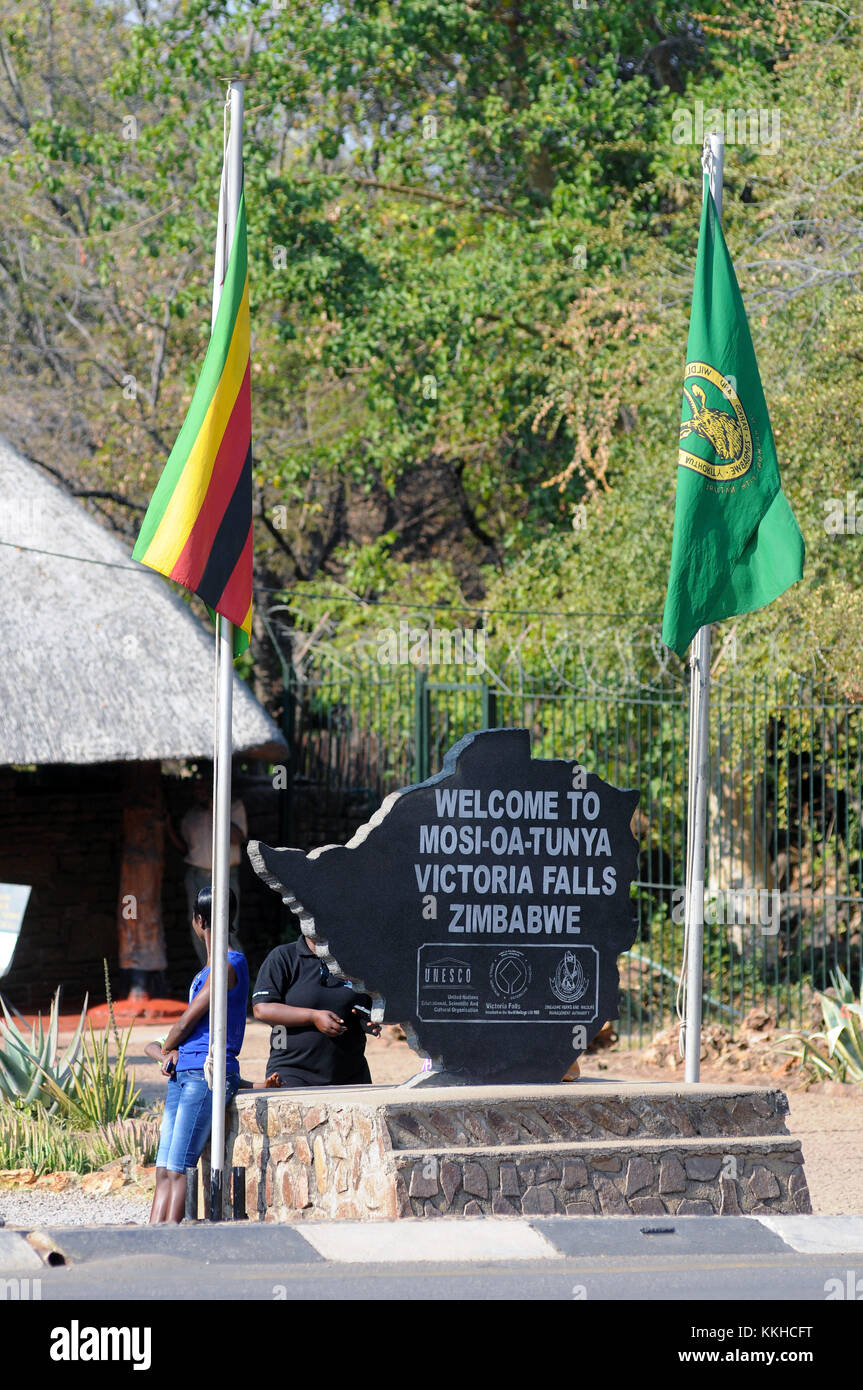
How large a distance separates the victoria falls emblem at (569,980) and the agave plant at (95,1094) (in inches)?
109

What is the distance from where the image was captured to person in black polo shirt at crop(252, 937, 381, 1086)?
20.5 ft

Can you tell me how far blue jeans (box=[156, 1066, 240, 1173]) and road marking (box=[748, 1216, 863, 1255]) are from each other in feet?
6.77

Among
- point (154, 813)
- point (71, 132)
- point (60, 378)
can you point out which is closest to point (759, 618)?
point (154, 813)

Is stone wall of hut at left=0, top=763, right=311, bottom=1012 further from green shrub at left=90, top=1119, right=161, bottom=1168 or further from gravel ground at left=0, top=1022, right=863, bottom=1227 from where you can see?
green shrub at left=90, top=1119, right=161, bottom=1168

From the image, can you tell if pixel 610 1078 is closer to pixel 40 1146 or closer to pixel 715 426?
pixel 40 1146

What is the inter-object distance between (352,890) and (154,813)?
25.3 ft

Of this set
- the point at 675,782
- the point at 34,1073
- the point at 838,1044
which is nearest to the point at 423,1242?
the point at 34,1073

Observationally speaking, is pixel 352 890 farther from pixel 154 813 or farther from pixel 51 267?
pixel 51 267

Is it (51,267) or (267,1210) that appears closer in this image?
(267,1210)

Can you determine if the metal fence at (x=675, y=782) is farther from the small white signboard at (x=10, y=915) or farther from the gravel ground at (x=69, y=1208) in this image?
the gravel ground at (x=69, y=1208)

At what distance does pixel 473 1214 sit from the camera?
5.73 metres

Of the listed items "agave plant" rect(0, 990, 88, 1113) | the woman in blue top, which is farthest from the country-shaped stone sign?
"agave plant" rect(0, 990, 88, 1113)
